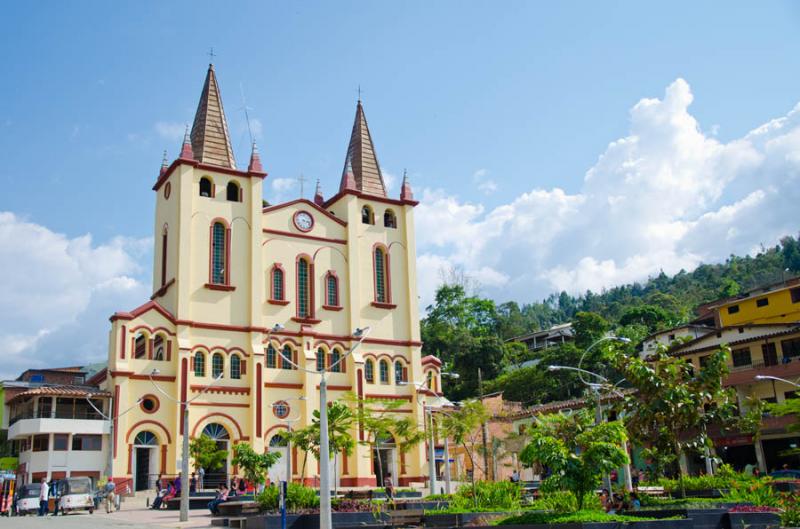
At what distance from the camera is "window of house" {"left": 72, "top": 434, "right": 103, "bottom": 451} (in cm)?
4250

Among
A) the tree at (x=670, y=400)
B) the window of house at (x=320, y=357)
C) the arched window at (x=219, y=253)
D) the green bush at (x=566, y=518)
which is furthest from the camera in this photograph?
the window of house at (x=320, y=357)

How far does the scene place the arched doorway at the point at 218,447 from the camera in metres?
44.3

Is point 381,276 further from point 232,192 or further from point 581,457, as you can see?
point 581,457

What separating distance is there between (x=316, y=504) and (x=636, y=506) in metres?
9.79

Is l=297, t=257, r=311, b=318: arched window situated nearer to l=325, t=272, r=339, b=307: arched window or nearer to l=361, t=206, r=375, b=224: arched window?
l=325, t=272, r=339, b=307: arched window

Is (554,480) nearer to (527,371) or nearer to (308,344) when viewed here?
(308,344)

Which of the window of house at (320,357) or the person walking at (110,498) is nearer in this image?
the person walking at (110,498)

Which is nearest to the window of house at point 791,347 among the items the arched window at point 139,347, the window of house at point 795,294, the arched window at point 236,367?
the window of house at point 795,294

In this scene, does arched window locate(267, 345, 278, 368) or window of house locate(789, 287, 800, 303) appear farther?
window of house locate(789, 287, 800, 303)

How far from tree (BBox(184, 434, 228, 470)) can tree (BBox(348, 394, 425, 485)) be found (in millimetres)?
7526

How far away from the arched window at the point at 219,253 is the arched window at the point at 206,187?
2020mm

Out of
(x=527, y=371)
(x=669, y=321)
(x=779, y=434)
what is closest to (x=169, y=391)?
(x=779, y=434)

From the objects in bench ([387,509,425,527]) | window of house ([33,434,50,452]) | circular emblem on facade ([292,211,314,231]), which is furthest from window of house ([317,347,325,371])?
bench ([387,509,425,527])

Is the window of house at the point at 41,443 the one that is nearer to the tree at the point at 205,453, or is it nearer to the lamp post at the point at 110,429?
the lamp post at the point at 110,429
